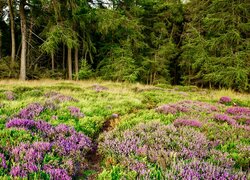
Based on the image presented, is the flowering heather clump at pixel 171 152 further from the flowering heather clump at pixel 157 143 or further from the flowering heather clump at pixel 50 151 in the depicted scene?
the flowering heather clump at pixel 50 151

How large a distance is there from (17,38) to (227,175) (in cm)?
3546

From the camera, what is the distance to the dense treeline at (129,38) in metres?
23.7

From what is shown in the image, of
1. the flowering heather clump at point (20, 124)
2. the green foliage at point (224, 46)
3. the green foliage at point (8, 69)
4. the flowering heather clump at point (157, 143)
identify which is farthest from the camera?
the green foliage at point (224, 46)

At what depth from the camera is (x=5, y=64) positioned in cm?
2300

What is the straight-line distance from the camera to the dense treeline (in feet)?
77.8

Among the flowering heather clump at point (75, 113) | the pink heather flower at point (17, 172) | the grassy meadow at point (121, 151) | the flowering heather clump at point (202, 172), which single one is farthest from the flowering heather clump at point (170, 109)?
the pink heather flower at point (17, 172)

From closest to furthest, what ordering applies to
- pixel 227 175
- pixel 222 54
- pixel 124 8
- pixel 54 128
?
1. pixel 227 175
2. pixel 54 128
3. pixel 222 54
4. pixel 124 8

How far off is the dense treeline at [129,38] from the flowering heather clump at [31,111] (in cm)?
1427

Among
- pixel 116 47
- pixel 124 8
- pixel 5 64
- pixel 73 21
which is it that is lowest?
pixel 5 64

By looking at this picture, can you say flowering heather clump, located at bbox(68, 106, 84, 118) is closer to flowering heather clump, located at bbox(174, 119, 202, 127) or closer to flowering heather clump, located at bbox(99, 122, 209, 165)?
flowering heather clump, located at bbox(99, 122, 209, 165)

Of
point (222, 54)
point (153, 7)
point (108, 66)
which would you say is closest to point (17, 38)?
point (108, 66)

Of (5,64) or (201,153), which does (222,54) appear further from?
(201,153)

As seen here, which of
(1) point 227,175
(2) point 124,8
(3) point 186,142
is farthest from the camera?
(2) point 124,8

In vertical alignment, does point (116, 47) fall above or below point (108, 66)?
above
